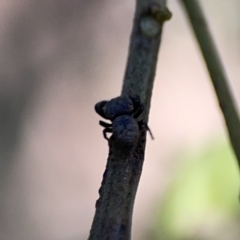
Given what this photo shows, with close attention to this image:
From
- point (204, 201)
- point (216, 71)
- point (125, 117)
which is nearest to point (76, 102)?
point (204, 201)

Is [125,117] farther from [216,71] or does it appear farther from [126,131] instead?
[216,71]

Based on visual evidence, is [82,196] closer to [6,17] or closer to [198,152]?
[198,152]

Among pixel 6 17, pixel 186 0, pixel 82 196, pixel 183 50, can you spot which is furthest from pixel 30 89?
pixel 186 0

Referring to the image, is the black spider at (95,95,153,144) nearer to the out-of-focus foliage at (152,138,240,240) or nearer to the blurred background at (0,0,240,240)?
the out-of-focus foliage at (152,138,240,240)

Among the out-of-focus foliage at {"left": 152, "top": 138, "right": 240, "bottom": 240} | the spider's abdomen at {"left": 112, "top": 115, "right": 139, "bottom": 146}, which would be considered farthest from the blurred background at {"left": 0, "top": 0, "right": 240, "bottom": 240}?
the spider's abdomen at {"left": 112, "top": 115, "right": 139, "bottom": 146}

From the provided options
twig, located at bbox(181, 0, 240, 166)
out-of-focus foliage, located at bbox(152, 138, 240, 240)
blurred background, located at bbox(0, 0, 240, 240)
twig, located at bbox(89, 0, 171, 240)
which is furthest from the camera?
blurred background, located at bbox(0, 0, 240, 240)

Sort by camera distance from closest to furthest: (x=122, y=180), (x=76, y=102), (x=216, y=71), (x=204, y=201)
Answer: (x=122, y=180), (x=216, y=71), (x=204, y=201), (x=76, y=102)
